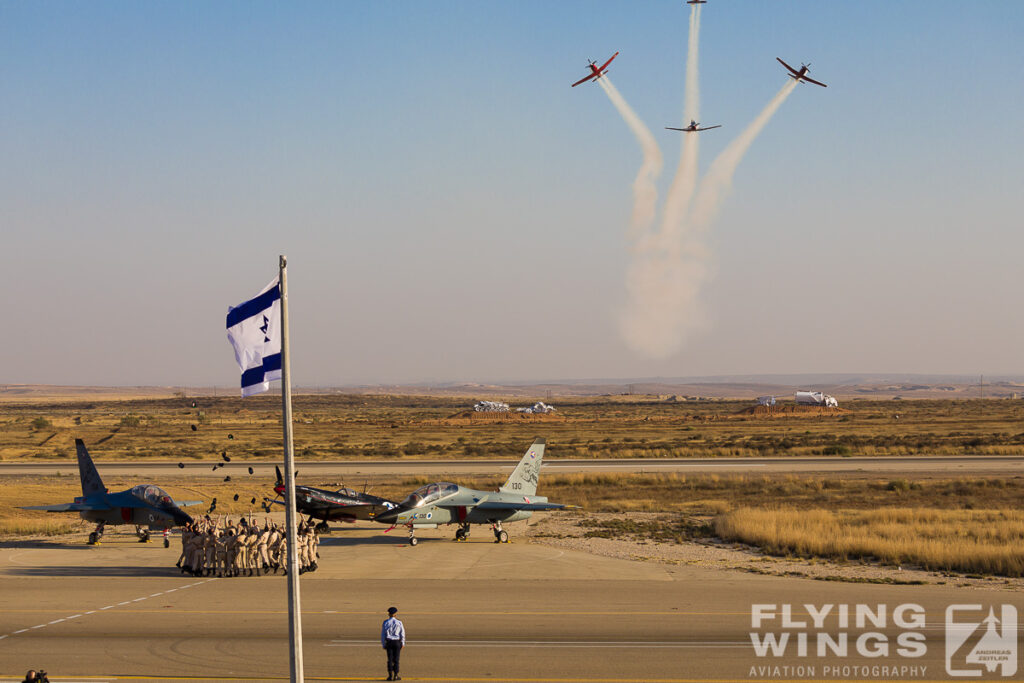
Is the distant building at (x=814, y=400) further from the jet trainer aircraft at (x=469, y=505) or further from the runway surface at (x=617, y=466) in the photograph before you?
the jet trainer aircraft at (x=469, y=505)

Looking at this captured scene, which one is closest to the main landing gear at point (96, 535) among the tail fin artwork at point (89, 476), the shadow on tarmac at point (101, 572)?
the tail fin artwork at point (89, 476)

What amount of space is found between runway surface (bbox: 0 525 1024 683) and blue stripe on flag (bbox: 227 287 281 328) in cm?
824

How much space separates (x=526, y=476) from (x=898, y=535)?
1462 cm

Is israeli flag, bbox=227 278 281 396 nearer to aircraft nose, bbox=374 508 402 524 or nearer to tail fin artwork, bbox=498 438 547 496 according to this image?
aircraft nose, bbox=374 508 402 524

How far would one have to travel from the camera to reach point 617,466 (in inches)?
2640

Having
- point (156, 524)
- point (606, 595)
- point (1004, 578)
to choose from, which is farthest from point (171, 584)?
point (1004, 578)

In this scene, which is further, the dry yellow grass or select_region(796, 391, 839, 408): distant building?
select_region(796, 391, 839, 408): distant building

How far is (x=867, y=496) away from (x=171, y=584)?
3613 cm

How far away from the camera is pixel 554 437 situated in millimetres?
103250

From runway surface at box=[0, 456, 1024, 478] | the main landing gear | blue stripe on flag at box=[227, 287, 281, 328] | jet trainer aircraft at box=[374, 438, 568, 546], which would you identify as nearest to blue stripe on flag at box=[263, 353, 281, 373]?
blue stripe on flag at box=[227, 287, 281, 328]

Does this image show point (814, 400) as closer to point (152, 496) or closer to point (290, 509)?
point (152, 496)

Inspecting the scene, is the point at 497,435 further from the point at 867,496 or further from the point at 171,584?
the point at 171,584

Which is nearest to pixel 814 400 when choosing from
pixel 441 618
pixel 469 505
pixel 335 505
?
pixel 469 505

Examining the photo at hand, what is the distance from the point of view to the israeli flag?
42.7 ft
